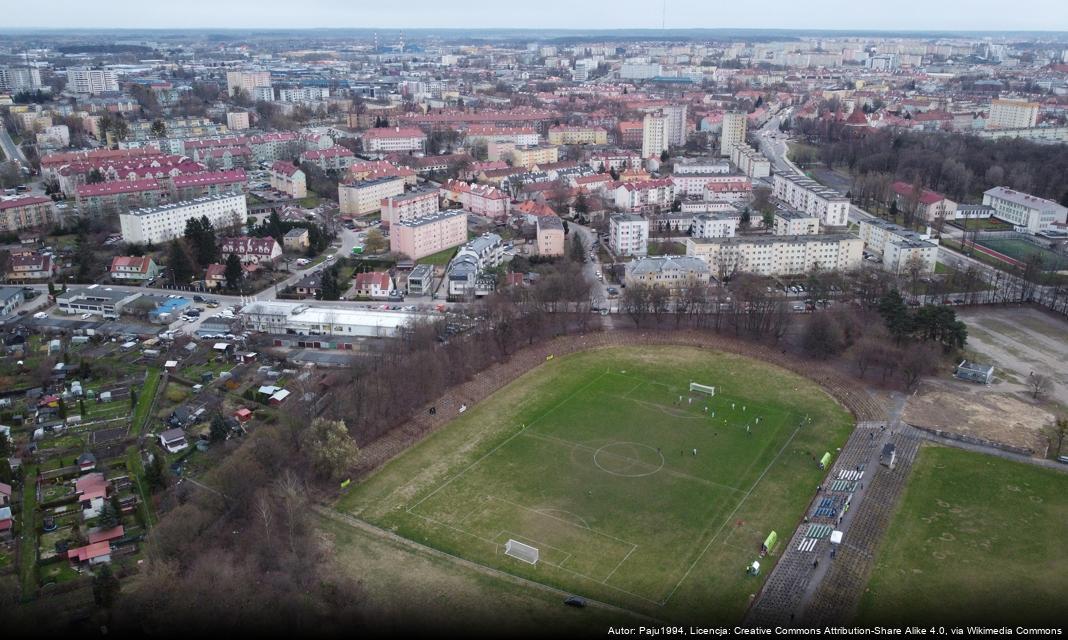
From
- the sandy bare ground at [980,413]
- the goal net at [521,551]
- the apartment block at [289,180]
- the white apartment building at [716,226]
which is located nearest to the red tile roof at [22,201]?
the apartment block at [289,180]

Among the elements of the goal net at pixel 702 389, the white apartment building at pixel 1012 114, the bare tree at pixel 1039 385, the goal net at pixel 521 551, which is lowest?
the goal net at pixel 521 551

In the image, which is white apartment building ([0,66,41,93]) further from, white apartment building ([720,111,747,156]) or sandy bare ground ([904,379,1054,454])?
sandy bare ground ([904,379,1054,454])

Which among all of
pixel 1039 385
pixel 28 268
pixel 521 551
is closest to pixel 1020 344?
pixel 1039 385

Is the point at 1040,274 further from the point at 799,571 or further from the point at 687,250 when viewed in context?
the point at 799,571

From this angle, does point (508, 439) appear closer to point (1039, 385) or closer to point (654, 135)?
point (1039, 385)

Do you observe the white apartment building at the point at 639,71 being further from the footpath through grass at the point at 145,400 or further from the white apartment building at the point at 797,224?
the footpath through grass at the point at 145,400

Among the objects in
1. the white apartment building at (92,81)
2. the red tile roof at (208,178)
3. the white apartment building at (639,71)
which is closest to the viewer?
the red tile roof at (208,178)

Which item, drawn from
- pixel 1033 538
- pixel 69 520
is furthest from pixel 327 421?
pixel 1033 538
